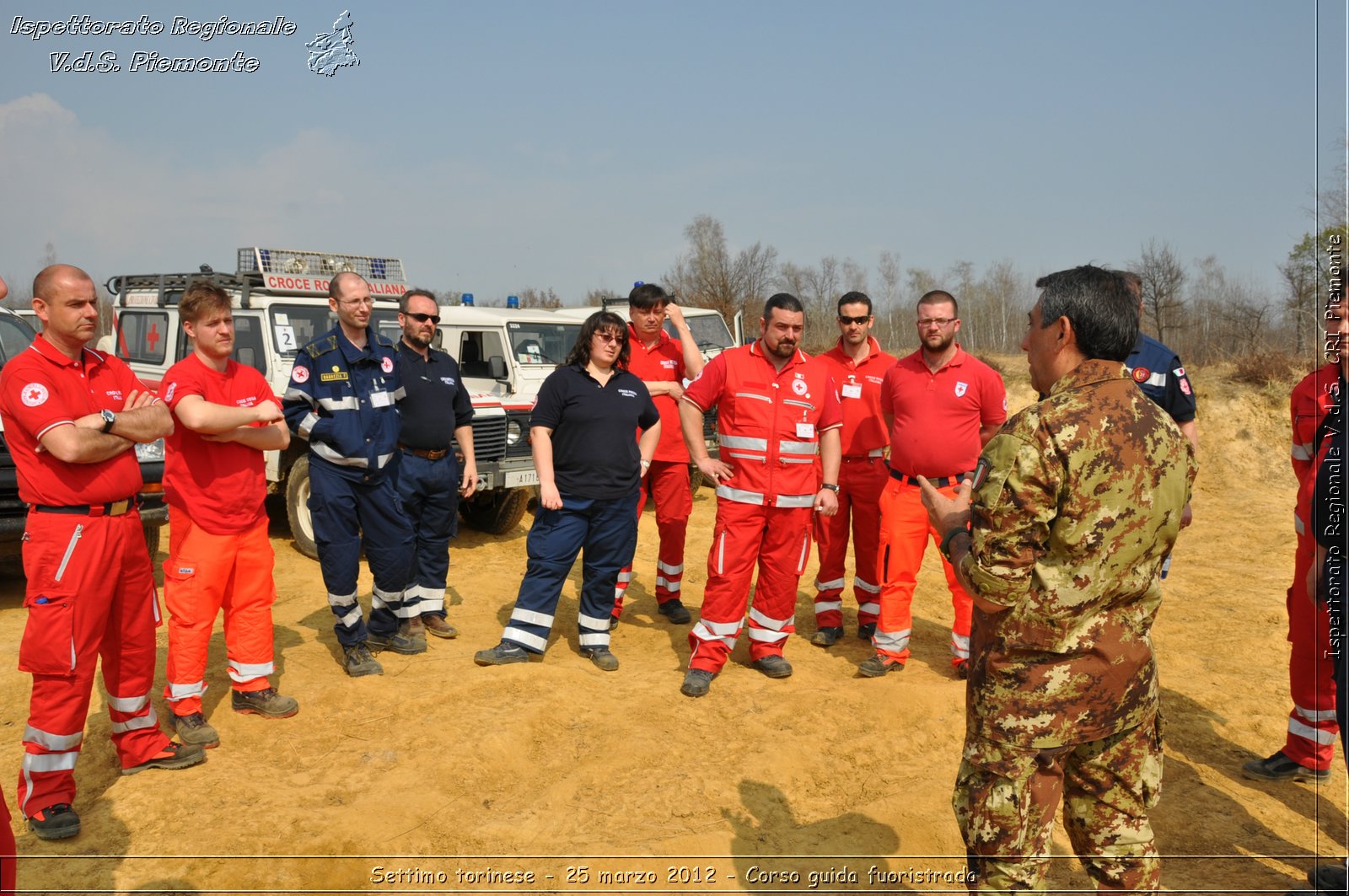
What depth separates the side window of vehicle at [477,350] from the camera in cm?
918

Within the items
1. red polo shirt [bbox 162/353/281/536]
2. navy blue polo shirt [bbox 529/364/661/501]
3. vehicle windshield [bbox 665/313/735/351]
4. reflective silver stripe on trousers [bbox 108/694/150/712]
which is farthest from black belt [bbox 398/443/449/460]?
vehicle windshield [bbox 665/313/735/351]

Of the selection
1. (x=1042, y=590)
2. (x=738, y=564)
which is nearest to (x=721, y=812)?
(x=738, y=564)

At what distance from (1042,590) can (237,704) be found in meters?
4.02

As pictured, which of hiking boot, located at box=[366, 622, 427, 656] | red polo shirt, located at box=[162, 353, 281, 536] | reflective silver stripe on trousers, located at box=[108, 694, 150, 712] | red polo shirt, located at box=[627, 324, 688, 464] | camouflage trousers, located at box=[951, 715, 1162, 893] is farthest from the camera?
red polo shirt, located at box=[627, 324, 688, 464]

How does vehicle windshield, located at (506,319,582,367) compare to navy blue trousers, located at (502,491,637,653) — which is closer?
navy blue trousers, located at (502,491,637,653)

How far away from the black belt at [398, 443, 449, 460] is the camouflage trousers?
159 inches

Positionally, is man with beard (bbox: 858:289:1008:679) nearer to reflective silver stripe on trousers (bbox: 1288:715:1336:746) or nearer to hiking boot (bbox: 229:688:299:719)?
reflective silver stripe on trousers (bbox: 1288:715:1336:746)

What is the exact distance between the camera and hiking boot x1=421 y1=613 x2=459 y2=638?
19.3ft

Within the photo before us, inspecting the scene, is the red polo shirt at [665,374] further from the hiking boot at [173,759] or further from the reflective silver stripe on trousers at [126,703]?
the reflective silver stripe on trousers at [126,703]

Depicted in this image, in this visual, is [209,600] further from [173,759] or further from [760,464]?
[760,464]

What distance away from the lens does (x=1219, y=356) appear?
17328 mm

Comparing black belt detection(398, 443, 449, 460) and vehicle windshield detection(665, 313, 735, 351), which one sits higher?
vehicle windshield detection(665, 313, 735, 351)

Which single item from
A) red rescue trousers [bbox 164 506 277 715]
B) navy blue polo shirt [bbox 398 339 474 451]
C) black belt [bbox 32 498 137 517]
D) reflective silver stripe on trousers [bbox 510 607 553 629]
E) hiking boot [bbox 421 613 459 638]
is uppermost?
navy blue polo shirt [bbox 398 339 474 451]

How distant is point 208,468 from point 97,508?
1.98 feet
